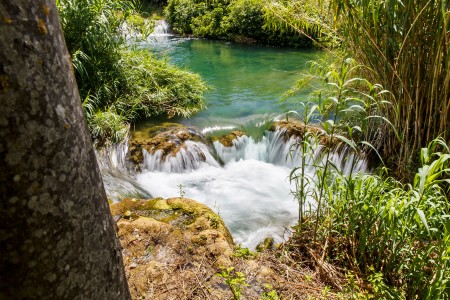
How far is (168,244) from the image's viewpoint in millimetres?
2322

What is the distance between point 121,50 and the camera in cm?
625

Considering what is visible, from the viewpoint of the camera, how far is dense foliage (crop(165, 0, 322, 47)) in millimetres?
12997

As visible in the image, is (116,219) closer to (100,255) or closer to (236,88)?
(100,255)

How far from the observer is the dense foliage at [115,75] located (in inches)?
207

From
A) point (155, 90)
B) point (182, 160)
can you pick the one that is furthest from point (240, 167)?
point (155, 90)

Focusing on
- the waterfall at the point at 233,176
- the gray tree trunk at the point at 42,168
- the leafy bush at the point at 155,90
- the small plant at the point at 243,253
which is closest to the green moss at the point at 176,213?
the small plant at the point at 243,253

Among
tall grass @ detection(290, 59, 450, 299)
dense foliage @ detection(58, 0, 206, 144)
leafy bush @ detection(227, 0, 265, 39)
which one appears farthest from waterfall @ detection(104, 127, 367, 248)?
leafy bush @ detection(227, 0, 265, 39)

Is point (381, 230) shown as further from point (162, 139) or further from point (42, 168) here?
point (162, 139)

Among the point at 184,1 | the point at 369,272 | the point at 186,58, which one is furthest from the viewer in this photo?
the point at 184,1

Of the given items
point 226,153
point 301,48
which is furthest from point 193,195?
point 301,48

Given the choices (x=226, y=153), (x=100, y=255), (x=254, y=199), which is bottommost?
(x=254, y=199)

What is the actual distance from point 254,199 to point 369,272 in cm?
250

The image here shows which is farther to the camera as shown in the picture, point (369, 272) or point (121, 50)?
point (121, 50)

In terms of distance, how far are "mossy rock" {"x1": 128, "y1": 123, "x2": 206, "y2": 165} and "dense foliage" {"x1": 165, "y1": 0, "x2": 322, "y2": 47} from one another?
Result: 7743 mm
